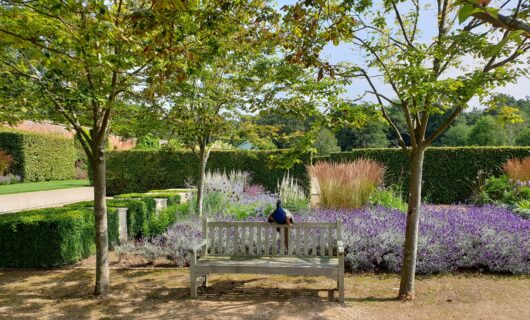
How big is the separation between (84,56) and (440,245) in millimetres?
4552

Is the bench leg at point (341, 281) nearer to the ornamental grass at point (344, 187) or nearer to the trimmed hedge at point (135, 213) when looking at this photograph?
the ornamental grass at point (344, 187)

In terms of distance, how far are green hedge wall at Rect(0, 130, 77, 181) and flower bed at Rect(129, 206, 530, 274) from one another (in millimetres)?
16210

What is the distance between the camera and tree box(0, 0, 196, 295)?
116 inches

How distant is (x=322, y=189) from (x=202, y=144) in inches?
99.1

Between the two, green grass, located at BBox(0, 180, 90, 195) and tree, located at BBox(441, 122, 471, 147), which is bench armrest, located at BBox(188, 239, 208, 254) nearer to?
green grass, located at BBox(0, 180, 90, 195)

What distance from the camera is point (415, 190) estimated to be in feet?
13.5

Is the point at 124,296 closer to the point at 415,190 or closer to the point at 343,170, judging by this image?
the point at 415,190

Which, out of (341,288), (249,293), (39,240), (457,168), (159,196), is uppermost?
(457,168)

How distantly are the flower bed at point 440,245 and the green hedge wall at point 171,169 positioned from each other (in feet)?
23.7

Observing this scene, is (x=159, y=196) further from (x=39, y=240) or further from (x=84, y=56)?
(x=84, y=56)

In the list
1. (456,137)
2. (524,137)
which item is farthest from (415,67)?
(456,137)

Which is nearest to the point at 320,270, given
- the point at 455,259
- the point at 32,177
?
the point at 455,259

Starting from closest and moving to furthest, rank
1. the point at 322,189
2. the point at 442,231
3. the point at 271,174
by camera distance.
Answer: the point at 442,231
the point at 322,189
the point at 271,174

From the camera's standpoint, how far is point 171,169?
1444 centimetres
